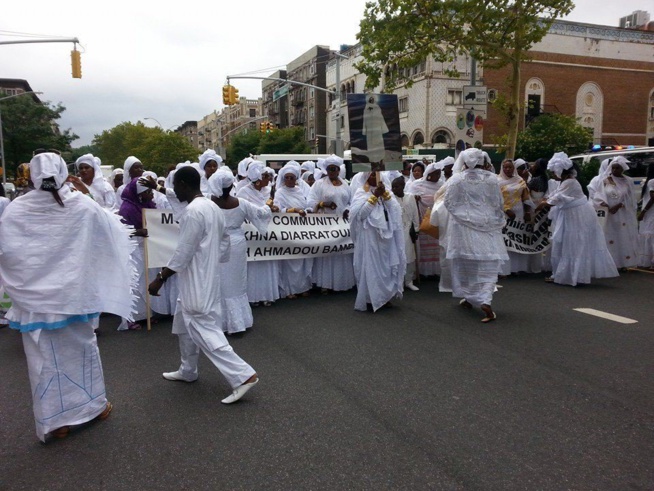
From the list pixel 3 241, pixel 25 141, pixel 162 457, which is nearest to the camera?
pixel 162 457

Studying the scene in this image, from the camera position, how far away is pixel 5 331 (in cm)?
676

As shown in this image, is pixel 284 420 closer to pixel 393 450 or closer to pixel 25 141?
pixel 393 450

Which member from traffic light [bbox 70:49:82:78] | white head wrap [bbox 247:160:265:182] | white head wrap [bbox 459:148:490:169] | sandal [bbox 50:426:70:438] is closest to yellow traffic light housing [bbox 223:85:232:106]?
traffic light [bbox 70:49:82:78]

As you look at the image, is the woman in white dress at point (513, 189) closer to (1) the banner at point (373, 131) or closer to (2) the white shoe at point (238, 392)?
(1) the banner at point (373, 131)

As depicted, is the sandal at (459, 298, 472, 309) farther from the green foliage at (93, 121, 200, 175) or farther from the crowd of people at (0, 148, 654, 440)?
the green foliage at (93, 121, 200, 175)

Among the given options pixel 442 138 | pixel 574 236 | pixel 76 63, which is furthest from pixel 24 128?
pixel 574 236

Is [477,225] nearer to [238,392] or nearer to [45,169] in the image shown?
[238,392]

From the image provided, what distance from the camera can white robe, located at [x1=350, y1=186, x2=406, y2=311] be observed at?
7.10 meters

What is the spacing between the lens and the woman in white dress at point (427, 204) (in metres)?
9.32

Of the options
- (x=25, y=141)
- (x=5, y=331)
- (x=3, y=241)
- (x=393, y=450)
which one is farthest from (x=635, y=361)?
(x=25, y=141)

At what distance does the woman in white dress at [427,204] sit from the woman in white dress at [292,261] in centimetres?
198

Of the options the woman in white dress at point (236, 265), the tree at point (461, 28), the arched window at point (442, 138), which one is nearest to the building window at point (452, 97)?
the arched window at point (442, 138)

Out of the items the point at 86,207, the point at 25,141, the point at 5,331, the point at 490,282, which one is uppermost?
the point at 25,141

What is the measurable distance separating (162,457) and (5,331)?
441 centimetres
